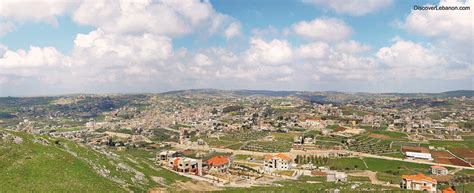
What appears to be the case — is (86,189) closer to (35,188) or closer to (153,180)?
(35,188)

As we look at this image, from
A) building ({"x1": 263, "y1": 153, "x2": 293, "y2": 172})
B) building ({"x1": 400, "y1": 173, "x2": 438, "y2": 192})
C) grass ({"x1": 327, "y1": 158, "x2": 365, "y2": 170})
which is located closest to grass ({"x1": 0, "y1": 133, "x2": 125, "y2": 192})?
building ({"x1": 400, "y1": 173, "x2": 438, "y2": 192})

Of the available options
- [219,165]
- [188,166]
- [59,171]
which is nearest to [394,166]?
Answer: [219,165]

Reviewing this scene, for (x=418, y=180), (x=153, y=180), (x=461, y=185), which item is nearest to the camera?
(x=153, y=180)

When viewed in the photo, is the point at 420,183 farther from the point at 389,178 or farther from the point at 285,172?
the point at 285,172

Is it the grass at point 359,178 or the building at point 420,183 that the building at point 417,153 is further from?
the building at point 420,183

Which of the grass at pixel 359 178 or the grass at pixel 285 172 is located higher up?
the grass at pixel 359 178

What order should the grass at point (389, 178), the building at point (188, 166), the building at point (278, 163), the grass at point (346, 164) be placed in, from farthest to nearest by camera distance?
1. the grass at point (346, 164)
2. the building at point (278, 163)
3. the building at point (188, 166)
4. the grass at point (389, 178)

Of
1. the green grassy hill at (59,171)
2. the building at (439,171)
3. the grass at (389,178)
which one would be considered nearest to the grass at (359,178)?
the grass at (389,178)

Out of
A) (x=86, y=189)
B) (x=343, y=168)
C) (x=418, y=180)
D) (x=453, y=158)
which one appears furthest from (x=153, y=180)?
(x=453, y=158)
